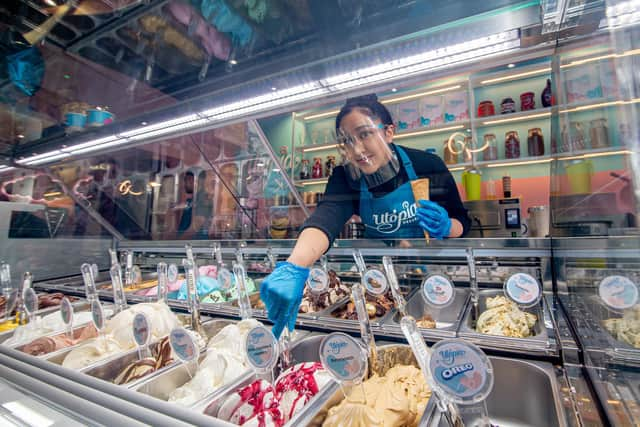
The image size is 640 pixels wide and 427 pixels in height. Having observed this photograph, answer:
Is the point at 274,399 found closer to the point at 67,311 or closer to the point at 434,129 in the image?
the point at 67,311

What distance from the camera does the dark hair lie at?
1.72 meters

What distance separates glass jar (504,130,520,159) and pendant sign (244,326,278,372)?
3.71 metres

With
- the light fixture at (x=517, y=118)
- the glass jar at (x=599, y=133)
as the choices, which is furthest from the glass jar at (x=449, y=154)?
the glass jar at (x=599, y=133)

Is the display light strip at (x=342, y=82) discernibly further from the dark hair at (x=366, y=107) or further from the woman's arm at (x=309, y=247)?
the woman's arm at (x=309, y=247)

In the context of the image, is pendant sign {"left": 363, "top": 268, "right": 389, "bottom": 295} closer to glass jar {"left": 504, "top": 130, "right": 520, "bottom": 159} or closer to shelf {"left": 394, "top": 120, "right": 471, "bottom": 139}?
shelf {"left": 394, "top": 120, "right": 471, "bottom": 139}

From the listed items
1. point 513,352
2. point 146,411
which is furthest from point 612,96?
point 146,411

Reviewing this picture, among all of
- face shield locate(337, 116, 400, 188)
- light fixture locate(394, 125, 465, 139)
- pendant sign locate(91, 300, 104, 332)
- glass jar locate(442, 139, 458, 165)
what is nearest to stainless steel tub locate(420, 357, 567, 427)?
face shield locate(337, 116, 400, 188)

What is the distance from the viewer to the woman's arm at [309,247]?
1.43 metres

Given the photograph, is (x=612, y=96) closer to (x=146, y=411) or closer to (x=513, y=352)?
(x=513, y=352)

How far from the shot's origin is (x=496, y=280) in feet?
5.64

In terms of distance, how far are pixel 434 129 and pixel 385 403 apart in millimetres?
2580

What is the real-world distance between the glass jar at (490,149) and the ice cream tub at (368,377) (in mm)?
3150

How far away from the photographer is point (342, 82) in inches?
58.4

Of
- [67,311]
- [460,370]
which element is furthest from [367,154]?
[67,311]
